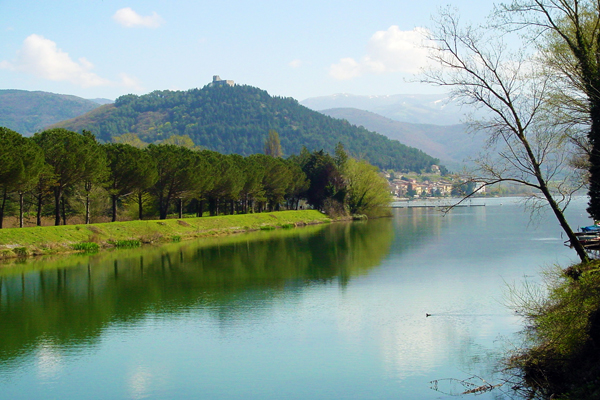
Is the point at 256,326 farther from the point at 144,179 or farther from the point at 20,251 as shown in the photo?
the point at 144,179

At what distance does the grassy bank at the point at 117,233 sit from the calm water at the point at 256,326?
196 inches

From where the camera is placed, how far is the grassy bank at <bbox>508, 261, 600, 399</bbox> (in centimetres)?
1191

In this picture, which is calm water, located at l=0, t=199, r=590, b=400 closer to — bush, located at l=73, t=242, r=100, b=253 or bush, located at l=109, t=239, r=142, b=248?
bush, located at l=73, t=242, r=100, b=253

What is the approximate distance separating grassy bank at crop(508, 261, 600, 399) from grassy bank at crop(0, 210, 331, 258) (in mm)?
36589

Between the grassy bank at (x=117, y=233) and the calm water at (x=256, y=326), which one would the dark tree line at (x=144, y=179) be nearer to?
the grassy bank at (x=117, y=233)

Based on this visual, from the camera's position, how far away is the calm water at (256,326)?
1448cm

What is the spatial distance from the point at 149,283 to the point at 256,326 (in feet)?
40.0

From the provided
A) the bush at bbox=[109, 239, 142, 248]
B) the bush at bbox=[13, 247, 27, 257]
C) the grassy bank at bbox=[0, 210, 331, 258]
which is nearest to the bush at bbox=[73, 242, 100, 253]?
the grassy bank at bbox=[0, 210, 331, 258]

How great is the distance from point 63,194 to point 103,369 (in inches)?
1599

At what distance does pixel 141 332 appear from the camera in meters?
Answer: 19.5

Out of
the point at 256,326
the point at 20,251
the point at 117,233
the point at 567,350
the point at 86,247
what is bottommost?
the point at 256,326

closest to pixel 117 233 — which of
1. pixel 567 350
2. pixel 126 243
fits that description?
pixel 126 243

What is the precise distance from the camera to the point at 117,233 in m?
51.2

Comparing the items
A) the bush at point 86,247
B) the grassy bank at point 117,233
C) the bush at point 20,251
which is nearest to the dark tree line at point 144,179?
the grassy bank at point 117,233
